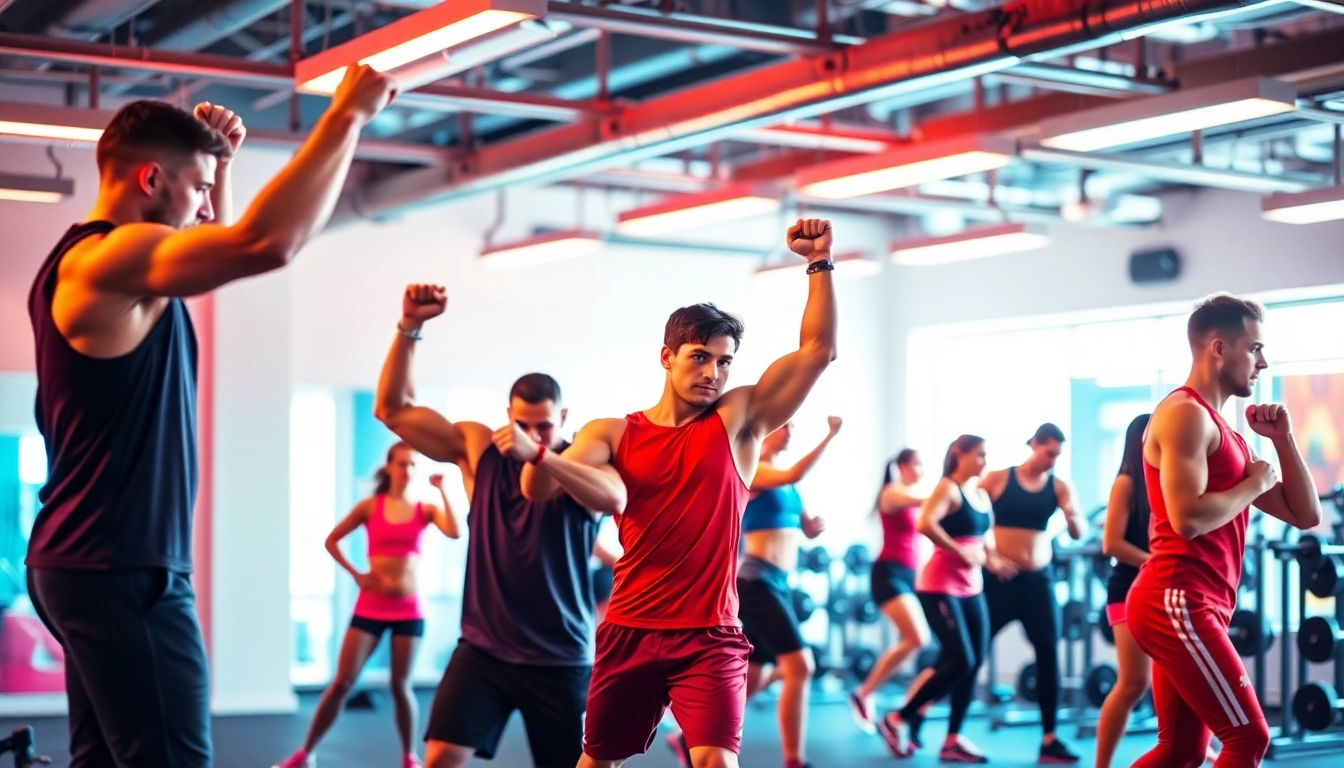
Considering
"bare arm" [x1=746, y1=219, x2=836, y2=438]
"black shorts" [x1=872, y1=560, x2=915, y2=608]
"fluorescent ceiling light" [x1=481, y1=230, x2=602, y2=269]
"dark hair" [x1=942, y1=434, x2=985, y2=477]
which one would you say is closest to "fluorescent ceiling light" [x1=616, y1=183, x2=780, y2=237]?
"fluorescent ceiling light" [x1=481, y1=230, x2=602, y2=269]

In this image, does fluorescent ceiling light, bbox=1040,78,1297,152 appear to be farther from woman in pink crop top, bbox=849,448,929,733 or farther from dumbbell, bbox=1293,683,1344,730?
dumbbell, bbox=1293,683,1344,730

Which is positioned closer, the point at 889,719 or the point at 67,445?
the point at 67,445

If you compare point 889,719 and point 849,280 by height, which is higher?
point 849,280

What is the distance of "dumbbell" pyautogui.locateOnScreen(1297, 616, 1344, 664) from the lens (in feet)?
24.2

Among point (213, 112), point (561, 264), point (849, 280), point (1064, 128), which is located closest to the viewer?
point (213, 112)

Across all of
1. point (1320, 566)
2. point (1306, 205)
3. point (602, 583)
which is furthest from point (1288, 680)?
point (602, 583)

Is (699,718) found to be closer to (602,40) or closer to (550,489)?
(550,489)

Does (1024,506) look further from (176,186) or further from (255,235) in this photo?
(255,235)

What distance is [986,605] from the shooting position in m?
7.67

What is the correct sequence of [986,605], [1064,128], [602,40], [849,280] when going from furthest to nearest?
[849,280]
[986,605]
[602,40]
[1064,128]

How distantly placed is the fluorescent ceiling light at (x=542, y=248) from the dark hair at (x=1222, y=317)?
573 centimetres

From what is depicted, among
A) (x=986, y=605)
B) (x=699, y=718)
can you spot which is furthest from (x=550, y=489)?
(x=986, y=605)

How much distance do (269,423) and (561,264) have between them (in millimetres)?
2737

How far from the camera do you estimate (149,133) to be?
7.61 ft
